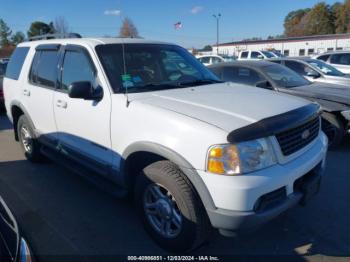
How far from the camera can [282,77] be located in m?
6.67

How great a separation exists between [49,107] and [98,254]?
2.12 m

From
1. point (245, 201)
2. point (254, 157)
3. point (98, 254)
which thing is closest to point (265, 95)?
point (254, 157)

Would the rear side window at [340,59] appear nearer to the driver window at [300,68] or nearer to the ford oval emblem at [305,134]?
the driver window at [300,68]

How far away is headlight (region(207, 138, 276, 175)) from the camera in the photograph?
2328mm

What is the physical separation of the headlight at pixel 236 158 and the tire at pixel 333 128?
377cm

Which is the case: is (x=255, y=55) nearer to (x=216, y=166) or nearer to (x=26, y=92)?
(x=26, y=92)

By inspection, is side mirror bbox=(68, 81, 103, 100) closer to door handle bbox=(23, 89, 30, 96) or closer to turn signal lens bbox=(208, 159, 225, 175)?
turn signal lens bbox=(208, 159, 225, 175)

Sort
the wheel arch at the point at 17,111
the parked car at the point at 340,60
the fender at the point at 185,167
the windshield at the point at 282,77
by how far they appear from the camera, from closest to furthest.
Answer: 1. the fender at the point at 185,167
2. the wheel arch at the point at 17,111
3. the windshield at the point at 282,77
4. the parked car at the point at 340,60

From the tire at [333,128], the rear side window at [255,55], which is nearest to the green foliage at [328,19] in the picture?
the rear side window at [255,55]

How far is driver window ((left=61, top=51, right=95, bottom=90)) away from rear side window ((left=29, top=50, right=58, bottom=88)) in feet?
0.84

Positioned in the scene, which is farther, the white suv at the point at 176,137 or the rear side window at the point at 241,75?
the rear side window at the point at 241,75

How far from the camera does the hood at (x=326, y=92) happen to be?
5617mm

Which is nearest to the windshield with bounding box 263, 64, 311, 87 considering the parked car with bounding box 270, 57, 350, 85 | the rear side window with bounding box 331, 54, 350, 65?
the parked car with bounding box 270, 57, 350, 85

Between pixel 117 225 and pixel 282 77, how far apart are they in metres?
4.82
